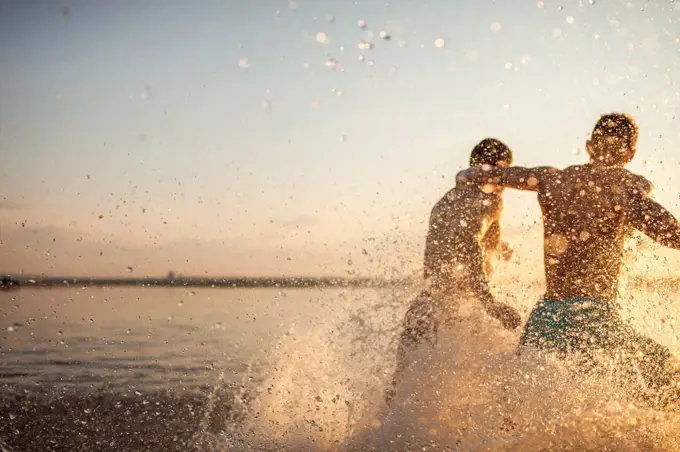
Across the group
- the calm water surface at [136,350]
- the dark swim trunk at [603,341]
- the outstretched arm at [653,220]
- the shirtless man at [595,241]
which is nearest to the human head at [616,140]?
the shirtless man at [595,241]

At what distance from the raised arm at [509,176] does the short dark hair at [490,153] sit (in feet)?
0.86

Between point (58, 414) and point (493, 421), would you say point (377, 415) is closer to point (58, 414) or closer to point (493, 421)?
point (493, 421)

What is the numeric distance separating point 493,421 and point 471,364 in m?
0.53

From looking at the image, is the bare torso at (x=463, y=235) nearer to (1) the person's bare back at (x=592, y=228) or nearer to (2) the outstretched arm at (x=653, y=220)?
(1) the person's bare back at (x=592, y=228)

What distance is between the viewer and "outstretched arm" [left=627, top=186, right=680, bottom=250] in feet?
13.7

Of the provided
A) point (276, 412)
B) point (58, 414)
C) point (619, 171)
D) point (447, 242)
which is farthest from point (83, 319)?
point (619, 171)

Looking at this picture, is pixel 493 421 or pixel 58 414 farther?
Result: pixel 58 414

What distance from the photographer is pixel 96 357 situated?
10477mm

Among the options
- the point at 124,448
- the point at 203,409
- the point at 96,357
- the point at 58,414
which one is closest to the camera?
the point at 124,448

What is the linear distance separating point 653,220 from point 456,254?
1.50 m

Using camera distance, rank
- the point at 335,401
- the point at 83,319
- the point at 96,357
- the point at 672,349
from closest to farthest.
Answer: the point at 672,349
the point at 335,401
the point at 96,357
the point at 83,319

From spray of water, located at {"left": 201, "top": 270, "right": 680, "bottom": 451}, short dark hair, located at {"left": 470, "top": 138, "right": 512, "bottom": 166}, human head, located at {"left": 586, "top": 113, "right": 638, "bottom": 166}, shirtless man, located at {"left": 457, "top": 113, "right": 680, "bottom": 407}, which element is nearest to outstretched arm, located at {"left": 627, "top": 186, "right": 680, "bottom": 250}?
shirtless man, located at {"left": 457, "top": 113, "right": 680, "bottom": 407}

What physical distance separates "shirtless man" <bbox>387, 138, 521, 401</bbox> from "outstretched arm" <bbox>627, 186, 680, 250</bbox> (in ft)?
3.70

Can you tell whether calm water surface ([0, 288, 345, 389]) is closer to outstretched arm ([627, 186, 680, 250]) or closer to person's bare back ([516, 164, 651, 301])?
person's bare back ([516, 164, 651, 301])
